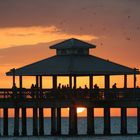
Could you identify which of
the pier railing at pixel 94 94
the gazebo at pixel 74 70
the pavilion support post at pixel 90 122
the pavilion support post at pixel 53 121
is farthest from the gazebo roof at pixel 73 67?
the pavilion support post at pixel 53 121

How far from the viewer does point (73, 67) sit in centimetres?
6756

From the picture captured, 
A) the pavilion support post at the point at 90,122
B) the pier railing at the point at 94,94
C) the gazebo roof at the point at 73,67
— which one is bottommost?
the pavilion support post at the point at 90,122

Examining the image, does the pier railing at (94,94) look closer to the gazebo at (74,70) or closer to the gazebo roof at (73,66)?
the gazebo at (74,70)

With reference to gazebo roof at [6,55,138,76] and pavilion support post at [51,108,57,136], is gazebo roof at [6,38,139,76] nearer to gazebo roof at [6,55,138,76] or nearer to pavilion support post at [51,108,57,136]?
gazebo roof at [6,55,138,76]

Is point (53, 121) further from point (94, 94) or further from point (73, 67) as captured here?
point (94, 94)

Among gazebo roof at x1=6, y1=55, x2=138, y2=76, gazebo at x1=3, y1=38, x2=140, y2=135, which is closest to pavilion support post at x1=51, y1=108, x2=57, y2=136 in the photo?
gazebo at x1=3, y1=38, x2=140, y2=135

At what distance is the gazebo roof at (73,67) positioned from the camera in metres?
67.4

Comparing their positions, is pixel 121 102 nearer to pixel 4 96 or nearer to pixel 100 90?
pixel 100 90

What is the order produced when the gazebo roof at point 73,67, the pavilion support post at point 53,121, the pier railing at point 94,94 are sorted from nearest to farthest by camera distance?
1. the pier railing at point 94,94
2. the gazebo roof at point 73,67
3. the pavilion support post at point 53,121

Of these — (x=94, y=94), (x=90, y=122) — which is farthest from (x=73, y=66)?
(x=90, y=122)

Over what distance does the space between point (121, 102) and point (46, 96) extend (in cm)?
561

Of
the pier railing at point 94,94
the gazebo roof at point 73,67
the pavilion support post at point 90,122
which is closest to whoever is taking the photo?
the pier railing at point 94,94

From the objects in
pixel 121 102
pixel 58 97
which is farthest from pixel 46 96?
pixel 121 102

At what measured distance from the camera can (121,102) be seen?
2606 inches
